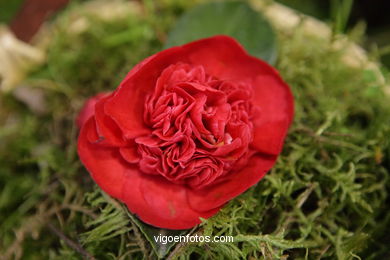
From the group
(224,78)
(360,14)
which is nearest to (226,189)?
(224,78)

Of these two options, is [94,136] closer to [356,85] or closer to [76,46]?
[76,46]

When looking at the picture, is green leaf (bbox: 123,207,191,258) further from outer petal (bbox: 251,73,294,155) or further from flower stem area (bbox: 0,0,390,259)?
outer petal (bbox: 251,73,294,155)

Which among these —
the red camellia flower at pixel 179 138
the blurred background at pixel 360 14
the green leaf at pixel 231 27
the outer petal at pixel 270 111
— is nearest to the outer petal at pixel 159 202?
the red camellia flower at pixel 179 138

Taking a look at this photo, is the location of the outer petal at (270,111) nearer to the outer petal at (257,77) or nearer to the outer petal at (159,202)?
the outer petal at (257,77)

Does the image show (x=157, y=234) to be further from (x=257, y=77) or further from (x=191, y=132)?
(x=257, y=77)

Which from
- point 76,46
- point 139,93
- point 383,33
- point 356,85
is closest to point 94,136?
point 139,93

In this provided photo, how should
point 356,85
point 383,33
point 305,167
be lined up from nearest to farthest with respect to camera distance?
point 305,167, point 356,85, point 383,33
